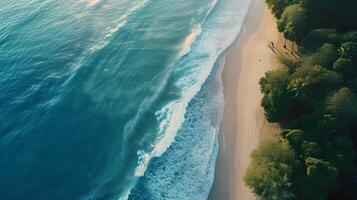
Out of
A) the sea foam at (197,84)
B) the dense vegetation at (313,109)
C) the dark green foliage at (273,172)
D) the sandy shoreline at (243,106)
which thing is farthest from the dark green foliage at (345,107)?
the sea foam at (197,84)

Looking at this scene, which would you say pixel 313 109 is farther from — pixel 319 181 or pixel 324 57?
pixel 319 181

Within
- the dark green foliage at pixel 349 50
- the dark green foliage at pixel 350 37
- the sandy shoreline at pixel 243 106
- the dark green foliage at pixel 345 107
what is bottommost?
the sandy shoreline at pixel 243 106

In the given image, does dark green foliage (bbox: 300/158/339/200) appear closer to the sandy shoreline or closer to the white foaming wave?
the sandy shoreline

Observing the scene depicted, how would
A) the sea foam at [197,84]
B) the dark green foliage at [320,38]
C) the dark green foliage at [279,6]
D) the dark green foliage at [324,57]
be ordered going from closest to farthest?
the sea foam at [197,84] < the dark green foliage at [324,57] < the dark green foliage at [320,38] < the dark green foliage at [279,6]

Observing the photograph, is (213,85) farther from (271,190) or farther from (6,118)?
(6,118)

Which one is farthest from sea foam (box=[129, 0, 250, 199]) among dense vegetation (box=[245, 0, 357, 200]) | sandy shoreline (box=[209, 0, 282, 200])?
dense vegetation (box=[245, 0, 357, 200])

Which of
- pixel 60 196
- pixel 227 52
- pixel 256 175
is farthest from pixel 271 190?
pixel 227 52

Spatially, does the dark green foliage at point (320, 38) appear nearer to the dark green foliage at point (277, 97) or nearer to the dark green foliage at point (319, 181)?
the dark green foliage at point (277, 97)
